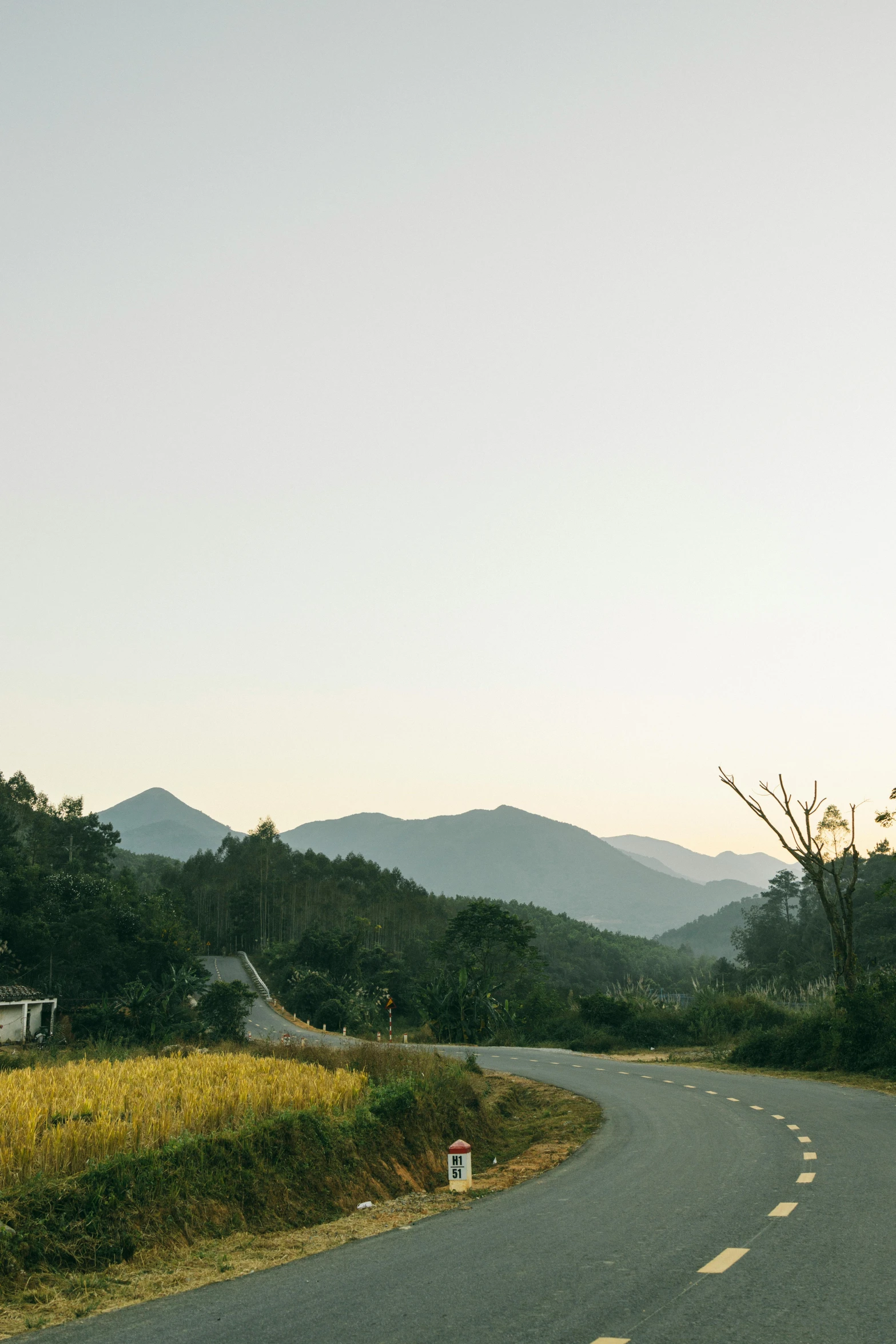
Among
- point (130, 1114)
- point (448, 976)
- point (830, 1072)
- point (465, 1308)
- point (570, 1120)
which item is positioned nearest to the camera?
→ point (465, 1308)

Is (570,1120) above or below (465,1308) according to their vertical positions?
below

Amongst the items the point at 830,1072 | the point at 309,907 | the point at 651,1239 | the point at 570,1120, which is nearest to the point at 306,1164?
the point at 651,1239

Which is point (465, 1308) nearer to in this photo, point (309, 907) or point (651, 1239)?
point (651, 1239)

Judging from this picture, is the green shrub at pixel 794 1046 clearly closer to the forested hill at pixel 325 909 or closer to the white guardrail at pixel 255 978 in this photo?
the white guardrail at pixel 255 978

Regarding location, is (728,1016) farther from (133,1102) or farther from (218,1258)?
(218,1258)

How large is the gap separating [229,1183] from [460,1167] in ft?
10.00

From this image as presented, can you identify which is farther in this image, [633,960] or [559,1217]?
[633,960]

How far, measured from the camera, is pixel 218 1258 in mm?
9898

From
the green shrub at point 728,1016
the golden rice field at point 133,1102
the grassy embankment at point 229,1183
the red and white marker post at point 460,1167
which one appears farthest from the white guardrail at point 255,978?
the red and white marker post at point 460,1167

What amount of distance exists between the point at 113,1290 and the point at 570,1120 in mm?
13788

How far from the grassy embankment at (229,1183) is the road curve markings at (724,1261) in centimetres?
397

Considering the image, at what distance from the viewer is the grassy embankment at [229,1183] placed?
30.2 ft

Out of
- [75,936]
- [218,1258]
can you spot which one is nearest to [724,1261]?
[218,1258]

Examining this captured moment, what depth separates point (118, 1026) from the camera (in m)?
49.7
